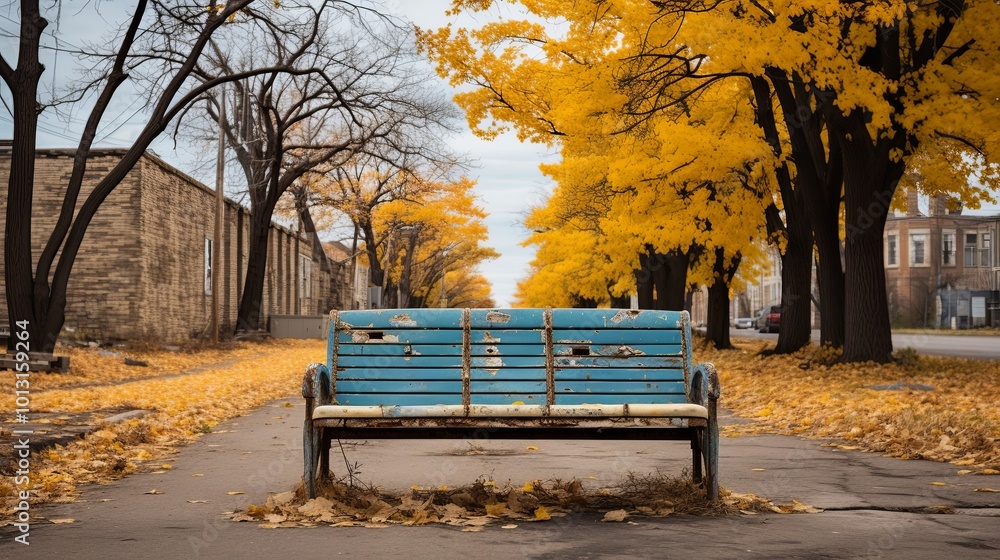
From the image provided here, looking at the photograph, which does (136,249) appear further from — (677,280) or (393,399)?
(393,399)

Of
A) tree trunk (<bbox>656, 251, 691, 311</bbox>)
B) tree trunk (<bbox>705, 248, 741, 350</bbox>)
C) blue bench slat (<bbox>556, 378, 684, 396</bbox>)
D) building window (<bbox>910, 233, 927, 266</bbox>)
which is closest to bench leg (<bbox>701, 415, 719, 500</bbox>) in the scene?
blue bench slat (<bbox>556, 378, 684, 396</bbox>)

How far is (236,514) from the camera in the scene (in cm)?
582

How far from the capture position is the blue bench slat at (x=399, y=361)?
626 cm

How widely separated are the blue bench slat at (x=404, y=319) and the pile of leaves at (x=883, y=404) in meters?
4.02

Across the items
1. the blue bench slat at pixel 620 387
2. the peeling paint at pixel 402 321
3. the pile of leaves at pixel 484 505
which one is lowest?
the pile of leaves at pixel 484 505

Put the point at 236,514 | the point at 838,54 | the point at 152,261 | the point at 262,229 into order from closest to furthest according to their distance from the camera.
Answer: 1. the point at 236,514
2. the point at 838,54
3. the point at 152,261
4. the point at 262,229

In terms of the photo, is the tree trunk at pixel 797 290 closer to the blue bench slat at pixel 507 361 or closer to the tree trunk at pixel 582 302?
the blue bench slat at pixel 507 361

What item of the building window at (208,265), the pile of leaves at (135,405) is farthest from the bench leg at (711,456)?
the building window at (208,265)

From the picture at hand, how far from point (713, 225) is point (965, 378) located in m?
8.39

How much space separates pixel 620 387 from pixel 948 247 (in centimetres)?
7198

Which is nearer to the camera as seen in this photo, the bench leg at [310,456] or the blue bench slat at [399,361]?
the bench leg at [310,456]

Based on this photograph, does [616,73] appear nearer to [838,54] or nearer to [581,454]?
[838,54]

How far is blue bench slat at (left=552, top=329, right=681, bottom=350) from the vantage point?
630 cm

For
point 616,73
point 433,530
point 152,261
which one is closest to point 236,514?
point 433,530
